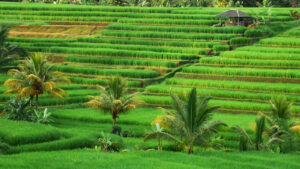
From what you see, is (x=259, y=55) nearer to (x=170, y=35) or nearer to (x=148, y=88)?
(x=148, y=88)

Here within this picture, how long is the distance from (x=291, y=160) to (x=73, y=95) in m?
16.7

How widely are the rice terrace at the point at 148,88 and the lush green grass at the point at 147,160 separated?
36 millimetres

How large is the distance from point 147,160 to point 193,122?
326cm

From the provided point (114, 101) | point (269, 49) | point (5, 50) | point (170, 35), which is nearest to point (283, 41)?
point (269, 49)

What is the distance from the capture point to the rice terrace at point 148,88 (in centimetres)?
1928

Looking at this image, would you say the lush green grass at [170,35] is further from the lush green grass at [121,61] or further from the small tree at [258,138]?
the small tree at [258,138]

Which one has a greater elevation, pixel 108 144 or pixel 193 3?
pixel 193 3

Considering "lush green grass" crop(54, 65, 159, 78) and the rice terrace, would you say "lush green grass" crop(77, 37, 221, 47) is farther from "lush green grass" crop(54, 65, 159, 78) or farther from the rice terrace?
"lush green grass" crop(54, 65, 159, 78)

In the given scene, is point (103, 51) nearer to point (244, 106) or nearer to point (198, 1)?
point (244, 106)

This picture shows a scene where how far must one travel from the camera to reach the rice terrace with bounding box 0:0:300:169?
1928 centimetres

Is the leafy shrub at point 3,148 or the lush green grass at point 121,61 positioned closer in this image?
the leafy shrub at point 3,148

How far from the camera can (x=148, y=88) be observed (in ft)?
110

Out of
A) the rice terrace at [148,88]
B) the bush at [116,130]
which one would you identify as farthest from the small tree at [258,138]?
the bush at [116,130]

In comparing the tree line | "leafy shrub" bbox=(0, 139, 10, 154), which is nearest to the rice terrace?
"leafy shrub" bbox=(0, 139, 10, 154)
